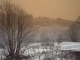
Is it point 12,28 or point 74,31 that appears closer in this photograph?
point 12,28

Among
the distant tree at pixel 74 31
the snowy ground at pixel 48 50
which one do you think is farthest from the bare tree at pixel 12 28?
the distant tree at pixel 74 31

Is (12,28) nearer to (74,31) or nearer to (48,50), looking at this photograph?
(48,50)

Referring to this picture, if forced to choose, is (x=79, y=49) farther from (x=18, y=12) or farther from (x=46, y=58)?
(x=18, y=12)

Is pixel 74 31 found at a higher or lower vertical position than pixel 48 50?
higher

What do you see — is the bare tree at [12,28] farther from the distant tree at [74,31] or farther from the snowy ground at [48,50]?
the distant tree at [74,31]

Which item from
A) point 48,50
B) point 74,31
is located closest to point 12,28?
point 48,50

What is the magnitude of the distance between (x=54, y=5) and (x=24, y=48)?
77 centimetres

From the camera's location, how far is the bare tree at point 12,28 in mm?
2362

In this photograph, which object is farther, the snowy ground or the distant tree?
the distant tree

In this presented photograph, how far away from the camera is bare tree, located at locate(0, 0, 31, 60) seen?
93.0 inches

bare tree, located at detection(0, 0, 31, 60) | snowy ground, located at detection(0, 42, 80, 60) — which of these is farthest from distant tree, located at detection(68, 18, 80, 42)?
bare tree, located at detection(0, 0, 31, 60)

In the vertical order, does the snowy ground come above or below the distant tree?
below

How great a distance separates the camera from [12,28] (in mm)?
2365

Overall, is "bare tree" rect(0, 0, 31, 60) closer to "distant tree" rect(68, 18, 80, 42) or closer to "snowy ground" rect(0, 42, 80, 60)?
"snowy ground" rect(0, 42, 80, 60)
